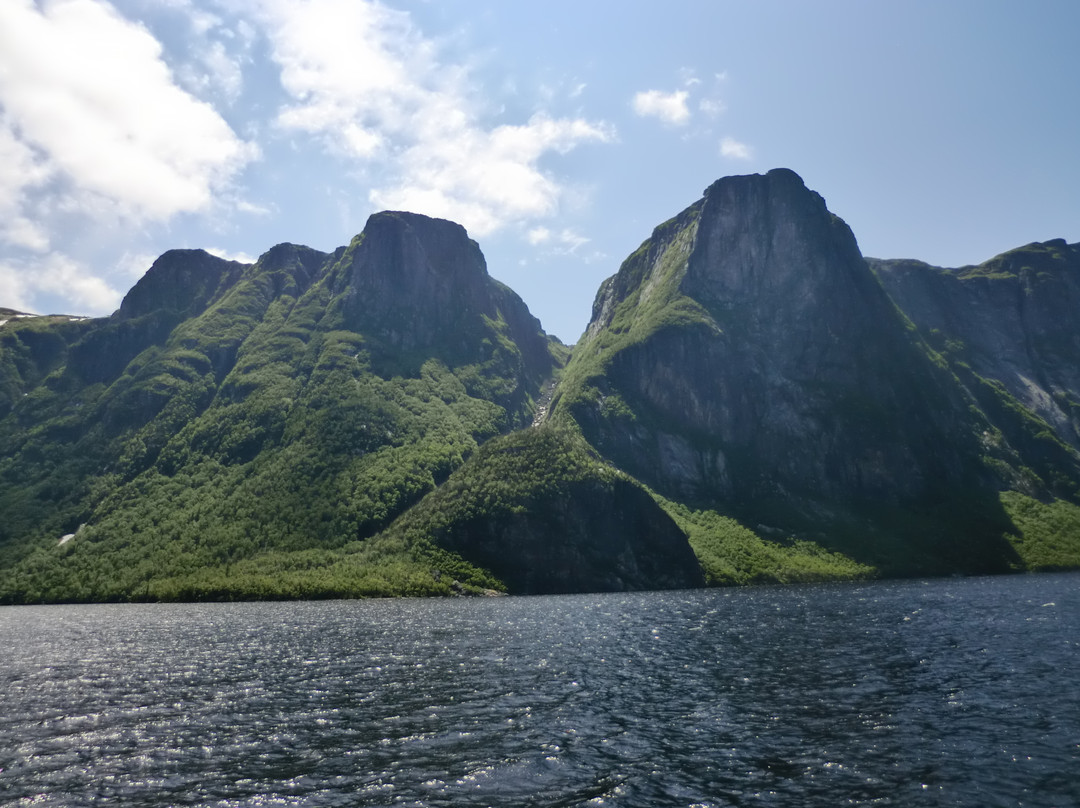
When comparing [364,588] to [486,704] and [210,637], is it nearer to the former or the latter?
[210,637]

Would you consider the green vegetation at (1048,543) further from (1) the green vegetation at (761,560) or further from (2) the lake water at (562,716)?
(2) the lake water at (562,716)

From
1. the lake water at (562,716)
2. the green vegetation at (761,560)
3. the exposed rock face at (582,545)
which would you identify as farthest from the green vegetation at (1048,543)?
the lake water at (562,716)

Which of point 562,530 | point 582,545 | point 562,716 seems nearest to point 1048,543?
point 582,545

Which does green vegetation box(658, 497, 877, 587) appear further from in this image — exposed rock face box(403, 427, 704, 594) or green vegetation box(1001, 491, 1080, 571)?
green vegetation box(1001, 491, 1080, 571)

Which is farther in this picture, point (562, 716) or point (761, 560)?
point (761, 560)

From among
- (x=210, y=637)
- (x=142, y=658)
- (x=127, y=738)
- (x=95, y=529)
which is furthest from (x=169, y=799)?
(x=95, y=529)

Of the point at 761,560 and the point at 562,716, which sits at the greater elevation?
the point at 761,560

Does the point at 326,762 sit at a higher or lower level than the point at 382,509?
lower

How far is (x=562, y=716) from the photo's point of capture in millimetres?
40125

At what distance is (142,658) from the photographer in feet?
212

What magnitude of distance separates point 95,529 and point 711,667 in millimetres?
206788

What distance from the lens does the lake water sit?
28.4 metres

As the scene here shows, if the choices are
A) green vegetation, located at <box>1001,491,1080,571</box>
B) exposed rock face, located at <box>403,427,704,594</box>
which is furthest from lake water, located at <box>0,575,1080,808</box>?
green vegetation, located at <box>1001,491,1080,571</box>

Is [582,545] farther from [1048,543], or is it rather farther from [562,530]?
[1048,543]
